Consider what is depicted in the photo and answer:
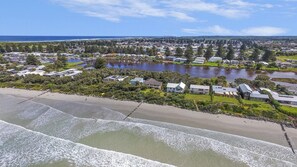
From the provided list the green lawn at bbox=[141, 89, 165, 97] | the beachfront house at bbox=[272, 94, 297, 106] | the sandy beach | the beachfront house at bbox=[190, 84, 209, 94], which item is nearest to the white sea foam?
the sandy beach

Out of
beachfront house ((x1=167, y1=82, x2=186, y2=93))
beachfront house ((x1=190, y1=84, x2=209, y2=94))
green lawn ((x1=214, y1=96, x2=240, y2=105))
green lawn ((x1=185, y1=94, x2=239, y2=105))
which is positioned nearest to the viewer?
green lawn ((x1=214, y1=96, x2=240, y2=105))

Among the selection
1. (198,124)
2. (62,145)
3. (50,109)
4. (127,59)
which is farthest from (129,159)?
(127,59)

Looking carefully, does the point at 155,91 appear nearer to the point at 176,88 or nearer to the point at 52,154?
the point at 176,88

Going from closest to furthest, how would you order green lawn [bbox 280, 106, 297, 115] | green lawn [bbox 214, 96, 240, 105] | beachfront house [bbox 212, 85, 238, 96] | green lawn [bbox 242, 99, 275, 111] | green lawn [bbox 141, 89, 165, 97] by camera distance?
green lawn [bbox 280, 106, 297, 115] < green lawn [bbox 242, 99, 275, 111] < green lawn [bbox 214, 96, 240, 105] < beachfront house [bbox 212, 85, 238, 96] < green lawn [bbox 141, 89, 165, 97]

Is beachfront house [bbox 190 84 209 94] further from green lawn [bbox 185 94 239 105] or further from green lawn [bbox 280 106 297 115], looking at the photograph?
green lawn [bbox 280 106 297 115]

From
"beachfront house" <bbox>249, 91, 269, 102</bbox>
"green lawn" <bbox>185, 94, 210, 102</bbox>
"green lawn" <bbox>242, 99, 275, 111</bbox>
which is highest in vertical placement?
"beachfront house" <bbox>249, 91, 269, 102</bbox>

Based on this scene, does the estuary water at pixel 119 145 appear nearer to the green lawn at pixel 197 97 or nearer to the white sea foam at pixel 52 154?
the white sea foam at pixel 52 154

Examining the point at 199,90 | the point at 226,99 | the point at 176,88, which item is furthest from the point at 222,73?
the point at 226,99
